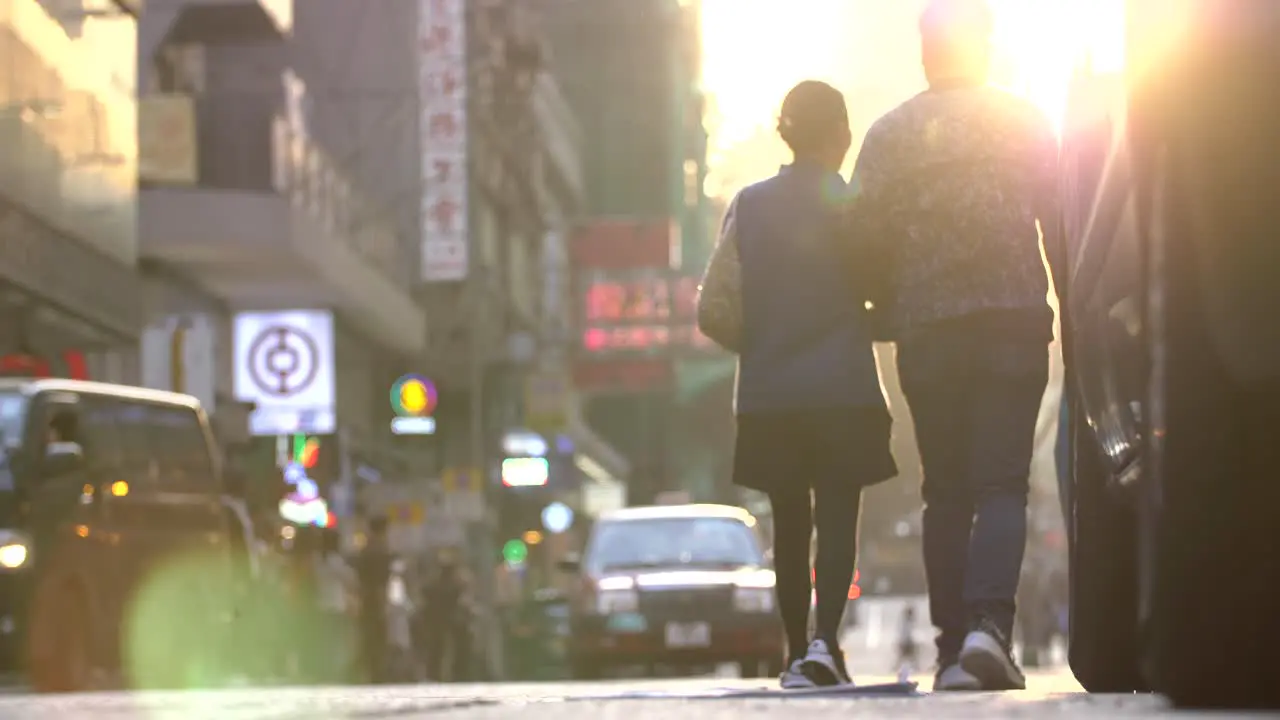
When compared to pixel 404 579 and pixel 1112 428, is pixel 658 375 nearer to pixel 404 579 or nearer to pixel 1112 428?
pixel 404 579

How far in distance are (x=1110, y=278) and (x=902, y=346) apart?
2.60 meters

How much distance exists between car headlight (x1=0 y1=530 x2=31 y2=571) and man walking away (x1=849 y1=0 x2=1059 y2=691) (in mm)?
8002

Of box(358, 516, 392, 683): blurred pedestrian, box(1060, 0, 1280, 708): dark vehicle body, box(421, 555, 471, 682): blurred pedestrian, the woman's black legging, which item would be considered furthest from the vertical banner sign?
box(1060, 0, 1280, 708): dark vehicle body

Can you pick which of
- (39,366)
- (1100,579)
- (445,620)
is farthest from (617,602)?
(1100,579)

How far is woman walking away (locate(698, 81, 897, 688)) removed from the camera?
8062 mm

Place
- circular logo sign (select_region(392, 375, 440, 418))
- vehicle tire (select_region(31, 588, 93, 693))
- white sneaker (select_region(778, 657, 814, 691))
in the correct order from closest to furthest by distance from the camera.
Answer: white sneaker (select_region(778, 657, 814, 691))
vehicle tire (select_region(31, 588, 93, 693))
circular logo sign (select_region(392, 375, 440, 418))

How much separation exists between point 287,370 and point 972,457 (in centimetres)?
3028

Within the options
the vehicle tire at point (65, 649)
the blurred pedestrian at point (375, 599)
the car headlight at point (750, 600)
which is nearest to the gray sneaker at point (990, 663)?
the vehicle tire at point (65, 649)

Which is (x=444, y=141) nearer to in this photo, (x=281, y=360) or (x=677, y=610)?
(x=281, y=360)

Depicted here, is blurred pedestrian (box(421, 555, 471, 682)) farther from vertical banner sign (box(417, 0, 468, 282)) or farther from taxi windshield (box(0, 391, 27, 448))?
vertical banner sign (box(417, 0, 468, 282))

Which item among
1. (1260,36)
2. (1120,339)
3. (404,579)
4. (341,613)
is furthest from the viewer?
(404,579)

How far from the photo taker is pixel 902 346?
769 centimetres

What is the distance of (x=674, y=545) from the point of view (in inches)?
818

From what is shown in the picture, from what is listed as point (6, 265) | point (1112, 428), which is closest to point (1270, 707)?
point (1112, 428)
